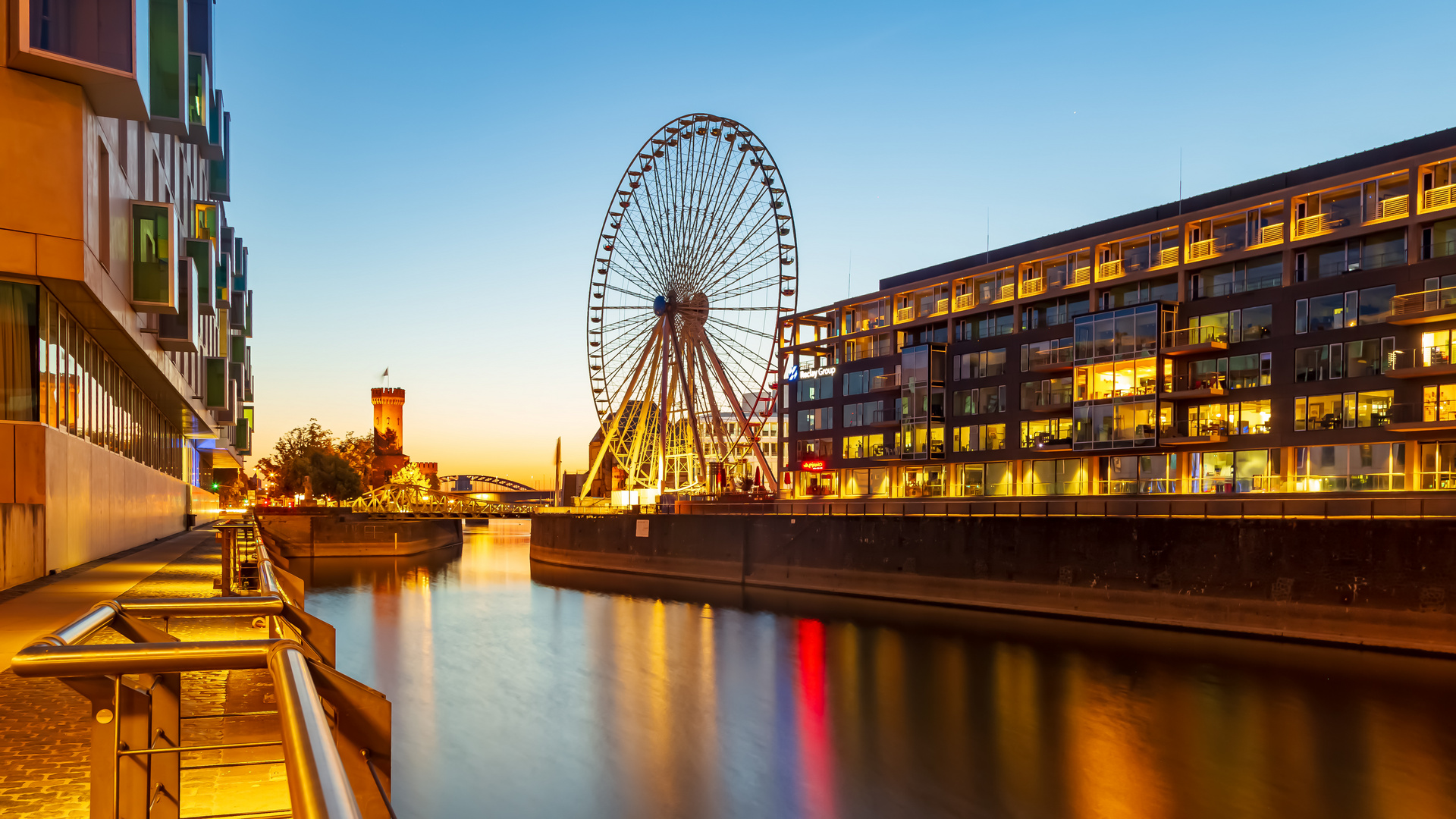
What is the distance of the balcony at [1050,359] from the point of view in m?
59.2

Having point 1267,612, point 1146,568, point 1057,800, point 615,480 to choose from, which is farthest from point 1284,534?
point 615,480

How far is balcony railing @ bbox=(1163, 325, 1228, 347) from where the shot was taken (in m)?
52.1

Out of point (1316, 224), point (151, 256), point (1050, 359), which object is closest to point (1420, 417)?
point (1316, 224)

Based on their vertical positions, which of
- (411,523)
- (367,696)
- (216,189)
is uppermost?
(216,189)

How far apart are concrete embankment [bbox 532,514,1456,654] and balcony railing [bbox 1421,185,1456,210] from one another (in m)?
19.7

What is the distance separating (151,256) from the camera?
2527cm

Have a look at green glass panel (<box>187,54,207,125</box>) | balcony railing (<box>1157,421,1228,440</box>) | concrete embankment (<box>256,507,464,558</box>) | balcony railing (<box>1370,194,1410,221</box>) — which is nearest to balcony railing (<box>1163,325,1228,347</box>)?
balcony railing (<box>1157,421,1228,440</box>)

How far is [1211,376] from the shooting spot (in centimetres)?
5219

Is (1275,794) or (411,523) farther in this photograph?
(411,523)

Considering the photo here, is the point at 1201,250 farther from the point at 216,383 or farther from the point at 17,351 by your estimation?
the point at 17,351

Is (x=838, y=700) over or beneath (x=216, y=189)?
beneath

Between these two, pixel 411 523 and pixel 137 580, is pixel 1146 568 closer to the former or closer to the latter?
pixel 137 580

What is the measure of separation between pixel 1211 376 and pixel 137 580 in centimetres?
4811

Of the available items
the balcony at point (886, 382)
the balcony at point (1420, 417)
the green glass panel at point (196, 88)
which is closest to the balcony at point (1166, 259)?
the balcony at point (1420, 417)
